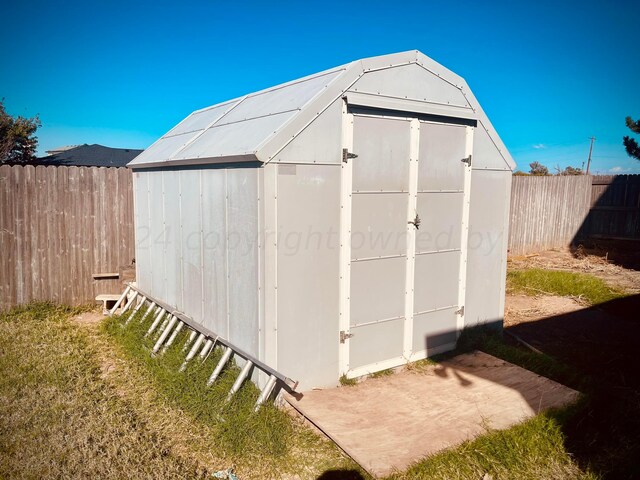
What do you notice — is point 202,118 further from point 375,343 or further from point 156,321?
point 375,343

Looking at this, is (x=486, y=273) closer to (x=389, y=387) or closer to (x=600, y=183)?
(x=389, y=387)

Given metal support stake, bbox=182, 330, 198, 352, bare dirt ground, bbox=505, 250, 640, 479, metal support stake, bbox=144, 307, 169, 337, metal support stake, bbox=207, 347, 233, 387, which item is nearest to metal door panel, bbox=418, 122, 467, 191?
bare dirt ground, bbox=505, 250, 640, 479

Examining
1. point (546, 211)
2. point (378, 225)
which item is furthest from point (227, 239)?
point (546, 211)

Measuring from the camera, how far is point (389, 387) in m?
4.71

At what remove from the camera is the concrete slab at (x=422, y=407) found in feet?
11.9

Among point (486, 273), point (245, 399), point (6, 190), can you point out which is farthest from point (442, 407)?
point (6, 190)

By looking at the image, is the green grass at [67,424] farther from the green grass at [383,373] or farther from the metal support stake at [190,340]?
the green grass at [383,373]

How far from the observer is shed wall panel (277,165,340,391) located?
167 inches

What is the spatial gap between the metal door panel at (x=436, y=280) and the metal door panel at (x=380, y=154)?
0.94 meters

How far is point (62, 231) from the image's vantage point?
7555 millimetres

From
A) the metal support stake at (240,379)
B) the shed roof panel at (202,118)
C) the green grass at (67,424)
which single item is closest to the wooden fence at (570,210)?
the shed roof panel at (202,118)

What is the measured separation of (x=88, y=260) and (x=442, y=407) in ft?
20.6

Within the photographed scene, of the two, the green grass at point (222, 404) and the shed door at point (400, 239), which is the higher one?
the shed door at point (400, 239)

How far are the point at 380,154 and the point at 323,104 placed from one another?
85cm
